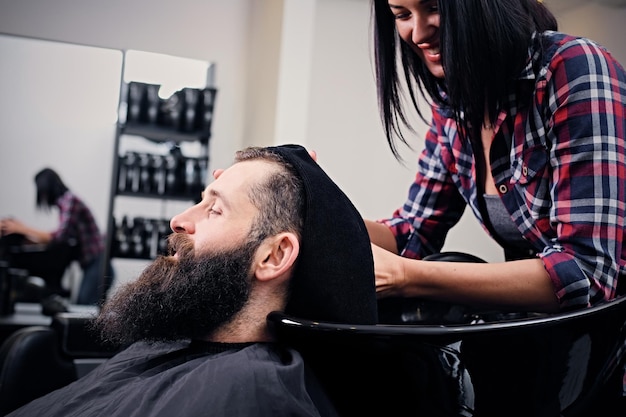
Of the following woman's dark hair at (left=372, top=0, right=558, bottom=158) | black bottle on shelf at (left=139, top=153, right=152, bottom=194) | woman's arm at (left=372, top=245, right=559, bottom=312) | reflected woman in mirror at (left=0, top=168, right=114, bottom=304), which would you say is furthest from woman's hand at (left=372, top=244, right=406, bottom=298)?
reflected woman in mirror at (left=0, top=168, right=114, bottom=304)

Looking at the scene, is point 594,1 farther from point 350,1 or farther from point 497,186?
point 497,186

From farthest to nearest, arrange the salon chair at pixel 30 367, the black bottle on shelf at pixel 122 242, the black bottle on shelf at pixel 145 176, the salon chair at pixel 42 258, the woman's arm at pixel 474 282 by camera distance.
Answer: the salon chair at pixel 42 258
the black bottle on shelf at pixel 145 176
the black bottle on shelf at pixel 122 242
the salon chair at pixel 30 367
the woman's arm at pixel 474 282

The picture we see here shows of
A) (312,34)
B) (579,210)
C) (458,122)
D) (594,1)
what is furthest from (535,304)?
(594,1)

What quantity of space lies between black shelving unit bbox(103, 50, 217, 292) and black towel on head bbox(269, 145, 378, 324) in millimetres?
5132

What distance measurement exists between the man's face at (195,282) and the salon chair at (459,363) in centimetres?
15

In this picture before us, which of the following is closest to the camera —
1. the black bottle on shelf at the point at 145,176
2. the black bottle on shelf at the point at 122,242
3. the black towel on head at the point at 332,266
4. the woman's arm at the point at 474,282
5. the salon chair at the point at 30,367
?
the black towel on head at the point at 332,266

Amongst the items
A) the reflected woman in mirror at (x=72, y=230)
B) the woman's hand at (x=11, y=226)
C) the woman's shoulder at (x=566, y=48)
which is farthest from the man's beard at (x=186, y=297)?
the woman's hand at (x=11, y=226)

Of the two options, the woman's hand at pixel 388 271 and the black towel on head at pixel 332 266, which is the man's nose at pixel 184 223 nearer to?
the black towel on head at pixel 332 266

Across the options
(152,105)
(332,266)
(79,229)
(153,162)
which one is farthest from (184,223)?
(79,229)

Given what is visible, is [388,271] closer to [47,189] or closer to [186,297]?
[186,297]

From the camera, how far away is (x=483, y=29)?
59.4 inches

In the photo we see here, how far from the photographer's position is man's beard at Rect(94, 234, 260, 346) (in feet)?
4.71

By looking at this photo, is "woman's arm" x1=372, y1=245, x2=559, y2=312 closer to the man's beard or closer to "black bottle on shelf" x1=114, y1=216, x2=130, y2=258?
the man's beard

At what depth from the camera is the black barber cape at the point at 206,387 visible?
118cm
